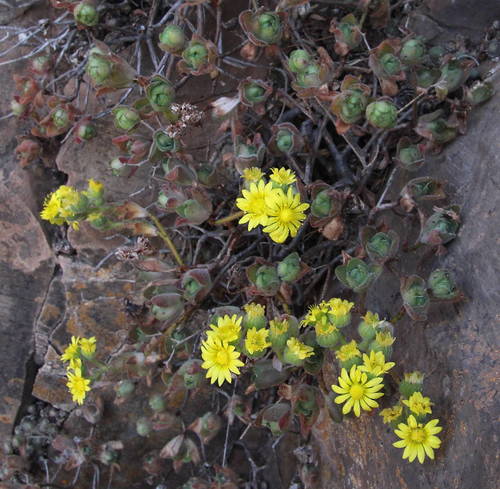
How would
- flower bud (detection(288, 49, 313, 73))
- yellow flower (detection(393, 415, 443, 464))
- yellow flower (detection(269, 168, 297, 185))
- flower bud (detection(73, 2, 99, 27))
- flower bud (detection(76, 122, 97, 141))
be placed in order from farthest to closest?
1. flower bud (detection(76, 122, 97, 141))
2. flower bud (detection(73, 2, 99, 27))
3. flower bud (detection(288, 49, 313, 73))
4. yellow flower (detection(269, 168, 297, 185))
5. yellow flower (detection(393, 415, 443, 464))

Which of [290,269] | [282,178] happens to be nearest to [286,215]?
[282,178]

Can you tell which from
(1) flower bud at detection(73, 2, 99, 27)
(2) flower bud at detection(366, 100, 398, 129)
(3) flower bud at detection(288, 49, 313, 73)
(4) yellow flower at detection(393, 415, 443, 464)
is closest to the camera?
(4) yellow flower at detection(393, 415, 443, 464)

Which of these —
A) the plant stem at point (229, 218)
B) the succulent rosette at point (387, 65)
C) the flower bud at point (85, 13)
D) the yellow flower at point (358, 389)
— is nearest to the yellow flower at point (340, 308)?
the yellow flower at point (358, 389)

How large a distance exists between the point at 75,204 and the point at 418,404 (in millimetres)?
1253

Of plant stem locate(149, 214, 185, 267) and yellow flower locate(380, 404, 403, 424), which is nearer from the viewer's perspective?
yellow flower locate(380, 404, 403, 424)

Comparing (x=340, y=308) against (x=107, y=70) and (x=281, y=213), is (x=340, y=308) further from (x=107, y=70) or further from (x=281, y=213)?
(x=107, y=70)

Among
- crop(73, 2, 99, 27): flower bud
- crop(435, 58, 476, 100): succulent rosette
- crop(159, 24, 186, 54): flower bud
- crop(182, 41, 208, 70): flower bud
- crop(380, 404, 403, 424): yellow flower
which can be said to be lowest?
crop(380, 404, 403, 424): yellow flower

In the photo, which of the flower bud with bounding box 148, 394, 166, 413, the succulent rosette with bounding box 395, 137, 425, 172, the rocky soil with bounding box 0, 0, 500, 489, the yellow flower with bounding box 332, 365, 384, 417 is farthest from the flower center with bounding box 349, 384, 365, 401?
the flower bud with bounding box 148, 394, 166, 413

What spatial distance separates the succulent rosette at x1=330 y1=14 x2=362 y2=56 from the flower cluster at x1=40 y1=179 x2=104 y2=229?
94 cm

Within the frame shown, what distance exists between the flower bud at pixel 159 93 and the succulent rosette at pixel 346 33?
1.88ft

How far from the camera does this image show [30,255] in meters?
2.41

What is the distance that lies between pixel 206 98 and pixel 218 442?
4.44 ft

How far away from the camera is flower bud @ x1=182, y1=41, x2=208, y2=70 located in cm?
195

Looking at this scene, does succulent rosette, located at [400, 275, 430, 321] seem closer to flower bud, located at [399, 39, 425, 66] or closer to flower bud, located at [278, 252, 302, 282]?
flower bud, located at [278, 252, 302, 282]
